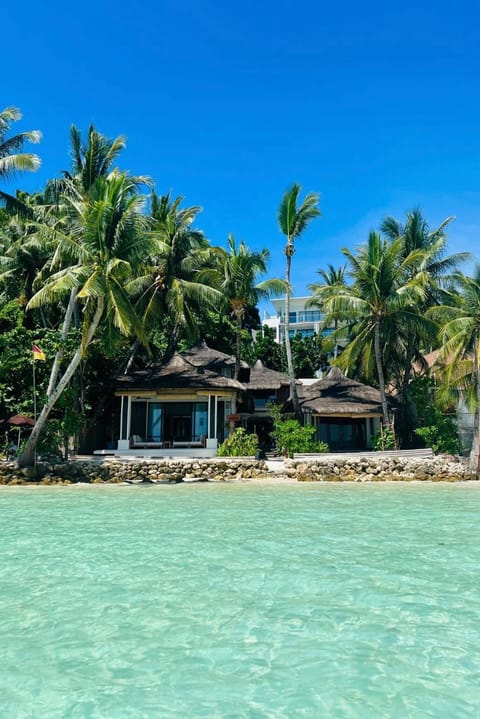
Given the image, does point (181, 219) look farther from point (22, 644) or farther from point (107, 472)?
point (22, 644)

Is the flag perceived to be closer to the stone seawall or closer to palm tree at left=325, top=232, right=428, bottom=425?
the stone seawall

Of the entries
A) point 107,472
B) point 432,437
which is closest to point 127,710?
point 107,472

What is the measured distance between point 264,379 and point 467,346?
1074 centimetres

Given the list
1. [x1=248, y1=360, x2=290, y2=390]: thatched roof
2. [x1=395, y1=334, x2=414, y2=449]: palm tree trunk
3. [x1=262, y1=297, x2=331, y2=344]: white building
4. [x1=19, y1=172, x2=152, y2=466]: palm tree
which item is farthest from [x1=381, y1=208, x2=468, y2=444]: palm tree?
[x1=262, y1=297, x2=331, y2=344]: white building

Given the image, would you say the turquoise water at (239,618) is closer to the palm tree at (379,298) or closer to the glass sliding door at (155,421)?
the palm tree at (379,298)

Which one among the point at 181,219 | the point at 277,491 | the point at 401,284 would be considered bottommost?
the point at 277,491

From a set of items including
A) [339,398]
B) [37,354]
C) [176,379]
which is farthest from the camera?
[339,398]

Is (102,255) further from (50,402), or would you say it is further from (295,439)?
(295,439)

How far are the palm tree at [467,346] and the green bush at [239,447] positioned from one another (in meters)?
7.71

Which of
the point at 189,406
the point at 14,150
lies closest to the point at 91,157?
the point at 14,150

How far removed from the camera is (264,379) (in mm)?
26312

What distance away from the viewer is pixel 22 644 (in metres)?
4.36

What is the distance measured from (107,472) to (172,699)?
14.4 metres

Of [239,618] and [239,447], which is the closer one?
[239,618]
